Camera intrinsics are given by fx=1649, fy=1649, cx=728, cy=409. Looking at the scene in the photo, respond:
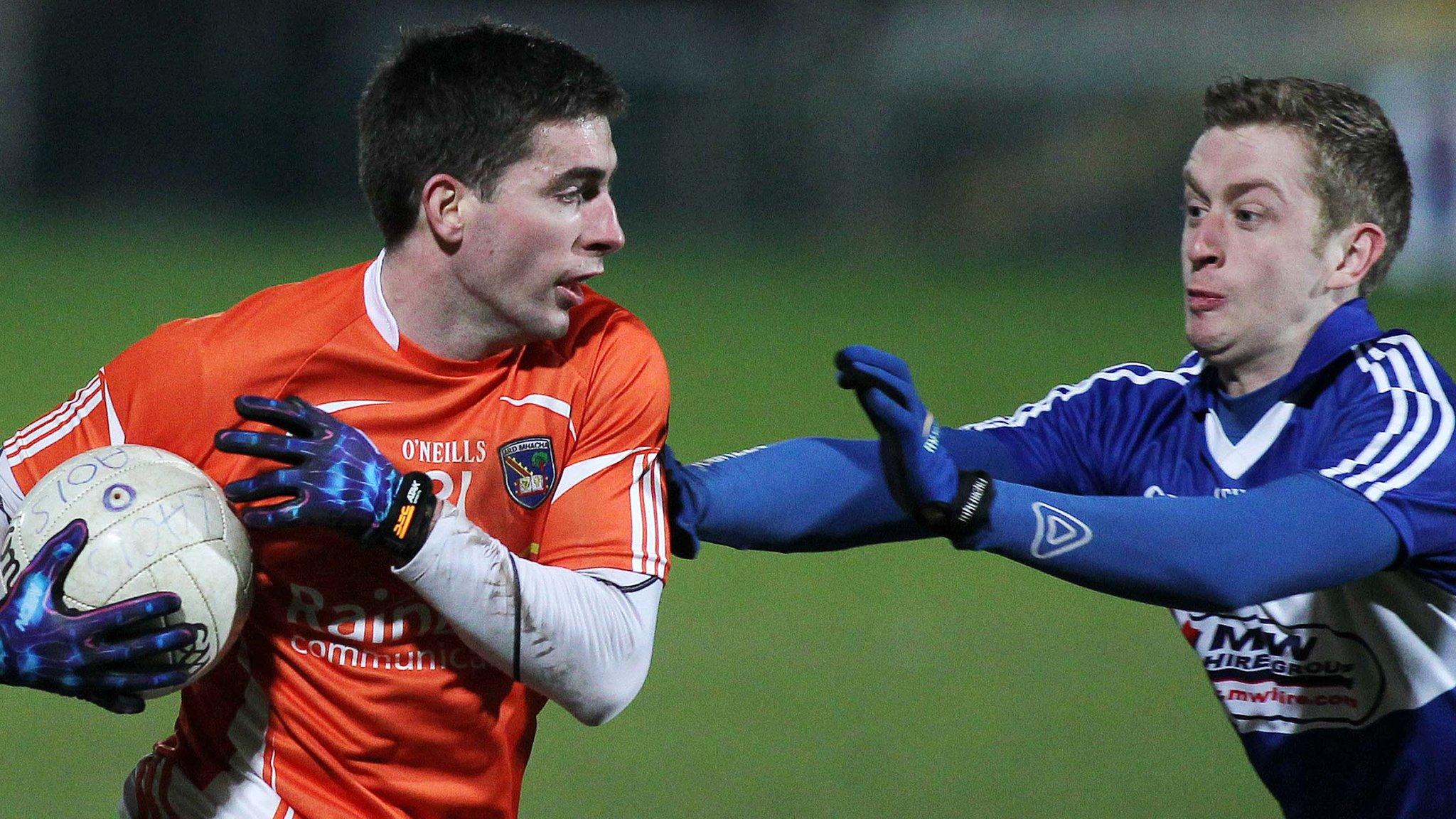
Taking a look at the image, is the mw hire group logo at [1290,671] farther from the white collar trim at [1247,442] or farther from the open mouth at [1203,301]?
the open mouth at [1203,301]

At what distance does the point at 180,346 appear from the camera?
309 centimetres

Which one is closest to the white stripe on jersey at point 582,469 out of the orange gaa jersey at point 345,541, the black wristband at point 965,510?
the orange gaa jersey at point 345,541

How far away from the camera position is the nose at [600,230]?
316cm

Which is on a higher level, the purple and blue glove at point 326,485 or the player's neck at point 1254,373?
the player's neck at point 1254,373

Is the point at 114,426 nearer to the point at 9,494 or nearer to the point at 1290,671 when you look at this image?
the point at 9,494

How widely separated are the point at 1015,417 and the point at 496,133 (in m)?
1.51

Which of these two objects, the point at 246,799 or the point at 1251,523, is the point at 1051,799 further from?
the point at 246,799

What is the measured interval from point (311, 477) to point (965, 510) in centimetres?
115

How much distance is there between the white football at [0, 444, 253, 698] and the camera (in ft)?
9.29

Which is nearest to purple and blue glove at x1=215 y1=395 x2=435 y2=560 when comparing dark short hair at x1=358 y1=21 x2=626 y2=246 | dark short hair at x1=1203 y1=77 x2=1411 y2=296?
dark short hair at x1=358 y1=21 x2=626 y2=246

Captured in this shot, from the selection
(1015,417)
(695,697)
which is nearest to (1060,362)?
(695,697)

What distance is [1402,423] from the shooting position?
123 inches

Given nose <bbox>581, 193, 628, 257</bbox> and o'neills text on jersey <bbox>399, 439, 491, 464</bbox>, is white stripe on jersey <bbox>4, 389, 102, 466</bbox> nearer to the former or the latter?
o'neills text on jersey <bbox>399, 439, 491, 464</bbox>

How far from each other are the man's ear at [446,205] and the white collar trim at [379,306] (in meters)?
0.13
